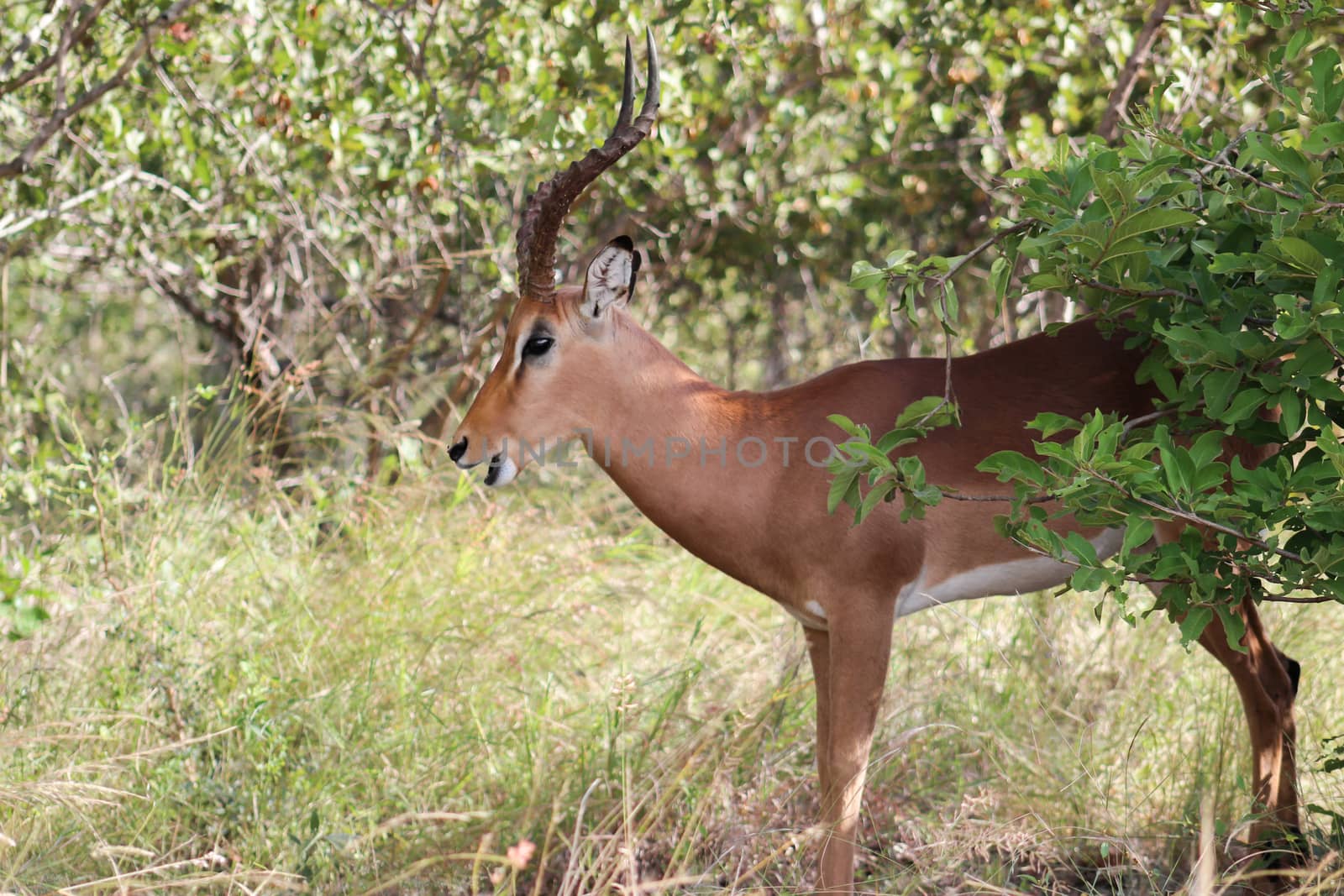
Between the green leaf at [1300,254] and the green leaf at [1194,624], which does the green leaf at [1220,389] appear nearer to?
the green leaf at [1300,254]

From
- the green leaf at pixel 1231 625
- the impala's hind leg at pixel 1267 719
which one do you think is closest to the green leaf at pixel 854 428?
the green leaf at pixel 1231 625

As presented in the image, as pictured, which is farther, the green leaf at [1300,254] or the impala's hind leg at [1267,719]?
the impala's hind leg at [1267,719]

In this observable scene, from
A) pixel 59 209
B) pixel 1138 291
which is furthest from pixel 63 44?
pixel 1138 291

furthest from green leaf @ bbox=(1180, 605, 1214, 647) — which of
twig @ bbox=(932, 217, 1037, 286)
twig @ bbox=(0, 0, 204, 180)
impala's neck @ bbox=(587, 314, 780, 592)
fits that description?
twig @ bbox=(0, 0, 204, 180)

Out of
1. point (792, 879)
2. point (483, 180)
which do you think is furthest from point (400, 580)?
point (483, 180)

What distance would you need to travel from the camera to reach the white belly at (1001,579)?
3475mm

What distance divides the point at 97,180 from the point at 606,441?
144 inches

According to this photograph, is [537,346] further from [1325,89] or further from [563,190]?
[1325,89]

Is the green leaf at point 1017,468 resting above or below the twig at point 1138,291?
below

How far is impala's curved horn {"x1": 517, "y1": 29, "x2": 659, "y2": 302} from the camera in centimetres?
334

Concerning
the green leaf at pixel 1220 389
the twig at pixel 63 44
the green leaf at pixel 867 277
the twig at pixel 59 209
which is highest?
the twig at pixel 63 44

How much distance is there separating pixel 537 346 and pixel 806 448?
0.80m

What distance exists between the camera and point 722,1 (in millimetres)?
5195

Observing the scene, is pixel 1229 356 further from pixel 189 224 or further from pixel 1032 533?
pixel 189 224
